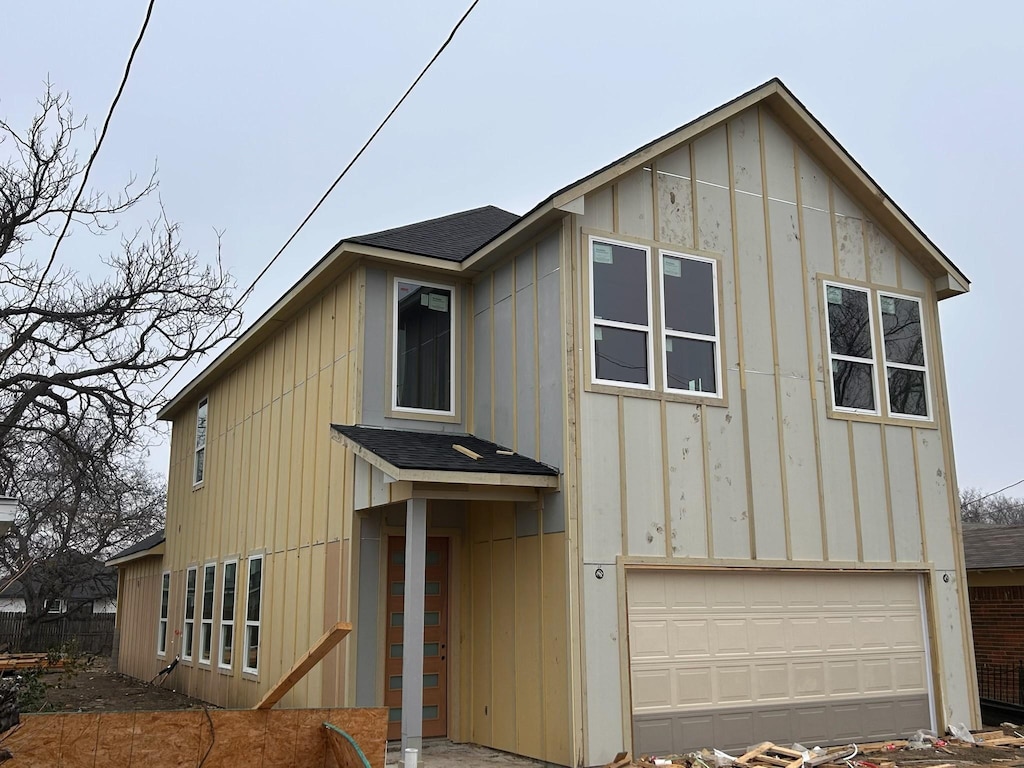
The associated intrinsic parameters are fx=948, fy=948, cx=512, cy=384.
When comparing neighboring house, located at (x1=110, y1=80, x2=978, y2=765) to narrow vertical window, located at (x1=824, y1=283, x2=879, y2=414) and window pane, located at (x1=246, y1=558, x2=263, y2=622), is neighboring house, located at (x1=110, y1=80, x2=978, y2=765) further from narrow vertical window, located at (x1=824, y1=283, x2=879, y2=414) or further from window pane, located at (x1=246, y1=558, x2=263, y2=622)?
window pane, located at (x1=246, y1=558, x2=263, y2=622)

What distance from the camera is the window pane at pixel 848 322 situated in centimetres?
1251

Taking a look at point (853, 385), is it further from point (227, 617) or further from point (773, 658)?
point (227, 617)

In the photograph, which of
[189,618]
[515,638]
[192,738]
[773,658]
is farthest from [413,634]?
[189,618]

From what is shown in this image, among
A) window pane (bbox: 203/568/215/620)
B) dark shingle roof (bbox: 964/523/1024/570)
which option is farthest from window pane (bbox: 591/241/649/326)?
window pane (bbox: 203/568/215/620)

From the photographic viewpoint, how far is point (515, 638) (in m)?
10.7

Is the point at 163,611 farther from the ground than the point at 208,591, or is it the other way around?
the point at 208,591

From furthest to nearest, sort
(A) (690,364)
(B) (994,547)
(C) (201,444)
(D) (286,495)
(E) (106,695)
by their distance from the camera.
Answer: (C) (201,444), (E) (106,695), (B) (994,547), (D) (286,495), (A) (690,364)

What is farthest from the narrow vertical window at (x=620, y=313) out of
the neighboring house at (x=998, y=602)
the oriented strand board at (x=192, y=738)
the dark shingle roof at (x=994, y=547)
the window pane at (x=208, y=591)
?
the window pane at (x=208, y=591)

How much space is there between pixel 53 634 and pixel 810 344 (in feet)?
100.0

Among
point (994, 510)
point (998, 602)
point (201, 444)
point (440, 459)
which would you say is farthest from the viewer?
point (994, 510)

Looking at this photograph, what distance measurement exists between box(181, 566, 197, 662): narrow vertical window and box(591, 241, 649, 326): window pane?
1120 cm

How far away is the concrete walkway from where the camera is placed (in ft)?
32.8

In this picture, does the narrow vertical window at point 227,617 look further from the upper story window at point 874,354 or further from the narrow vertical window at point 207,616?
the upper story window at point 874,354

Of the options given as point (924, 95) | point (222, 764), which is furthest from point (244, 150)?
point (924, 95)
